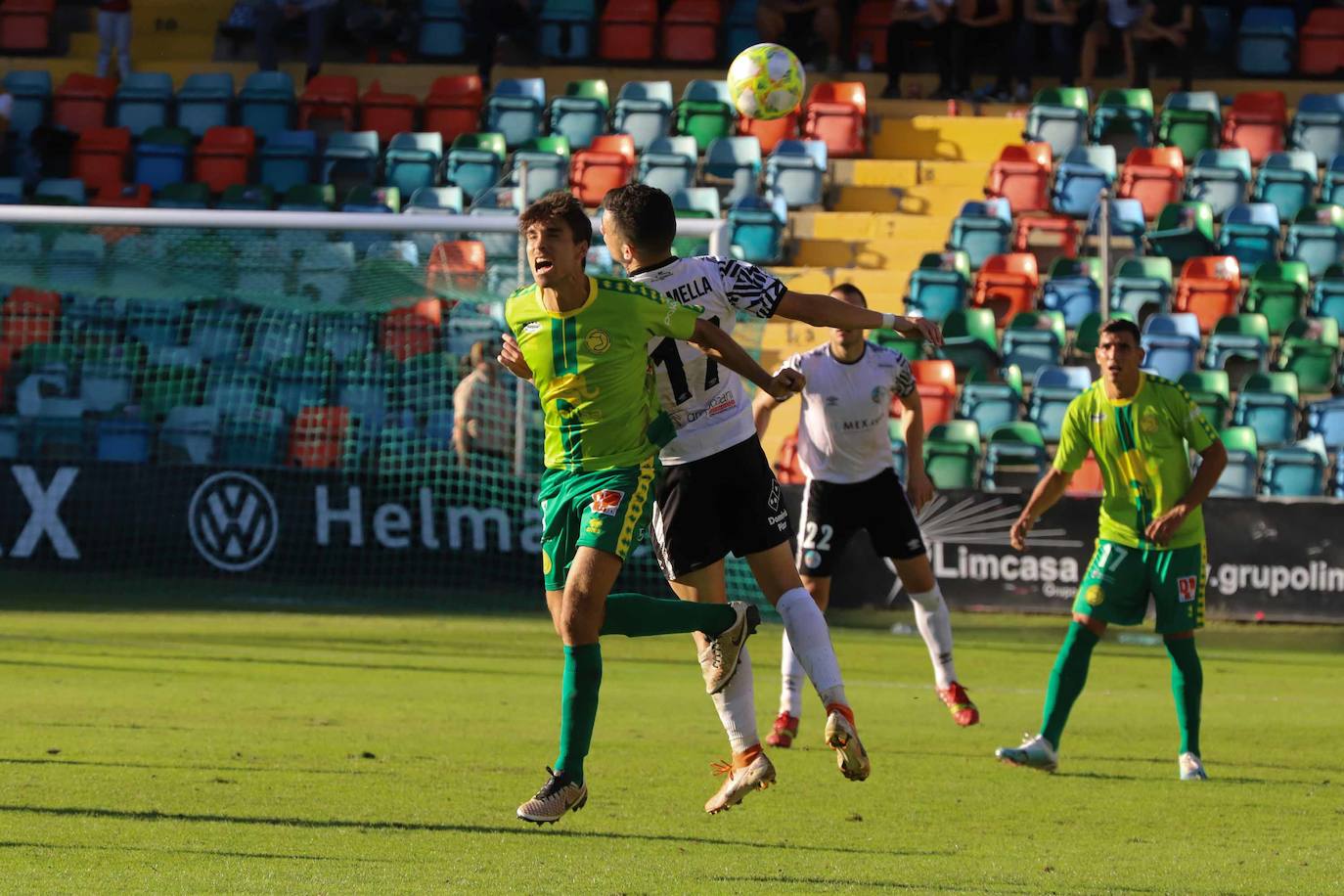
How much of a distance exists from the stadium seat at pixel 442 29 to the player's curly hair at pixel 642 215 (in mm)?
18390

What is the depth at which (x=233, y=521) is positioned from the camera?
Result: 55.2 ft

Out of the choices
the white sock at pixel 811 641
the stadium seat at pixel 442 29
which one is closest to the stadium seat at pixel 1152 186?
the stadium seat at pixel 442 29

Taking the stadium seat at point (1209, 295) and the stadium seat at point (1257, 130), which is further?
the stadium seat at point (1257, 130)

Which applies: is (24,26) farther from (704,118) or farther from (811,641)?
(811,641)

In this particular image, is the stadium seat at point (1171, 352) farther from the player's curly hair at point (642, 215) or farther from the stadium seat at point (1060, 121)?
the player's curly hair at point (642, 215)

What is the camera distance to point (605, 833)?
23.6 ft

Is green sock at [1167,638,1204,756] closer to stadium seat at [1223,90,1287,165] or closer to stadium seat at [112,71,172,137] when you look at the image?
stadium seat at [1223,90,1287,165]

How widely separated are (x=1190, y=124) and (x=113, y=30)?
13.1 metres

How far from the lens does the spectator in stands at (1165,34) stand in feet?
75.4

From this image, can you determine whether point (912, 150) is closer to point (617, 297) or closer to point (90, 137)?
point (90, 137)

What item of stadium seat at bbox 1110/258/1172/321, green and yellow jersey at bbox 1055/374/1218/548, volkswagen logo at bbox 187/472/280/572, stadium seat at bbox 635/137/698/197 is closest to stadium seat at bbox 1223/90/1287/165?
stadium seat at bbox 1110/258/1172/321

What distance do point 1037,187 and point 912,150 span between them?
186 cm

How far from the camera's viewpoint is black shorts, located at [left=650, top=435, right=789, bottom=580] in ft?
23.6

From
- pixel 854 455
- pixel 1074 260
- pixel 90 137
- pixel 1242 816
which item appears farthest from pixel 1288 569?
pixel 90 137
